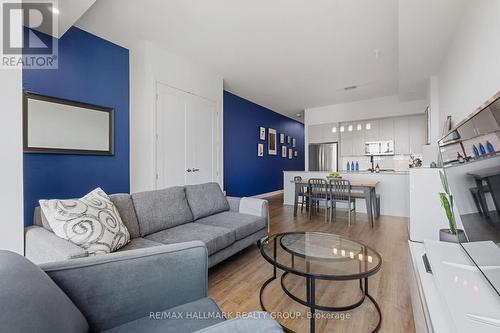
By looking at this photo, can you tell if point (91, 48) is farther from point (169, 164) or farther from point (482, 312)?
point (482, 312)

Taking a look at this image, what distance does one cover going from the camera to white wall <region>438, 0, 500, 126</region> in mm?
1591

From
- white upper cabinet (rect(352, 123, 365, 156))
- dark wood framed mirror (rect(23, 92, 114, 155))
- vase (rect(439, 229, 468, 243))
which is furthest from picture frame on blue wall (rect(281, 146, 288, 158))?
vase (rect(439, 229, 468, 243))

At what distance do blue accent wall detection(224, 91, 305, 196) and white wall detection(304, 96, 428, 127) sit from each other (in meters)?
1.36

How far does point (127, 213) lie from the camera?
2.00 metres

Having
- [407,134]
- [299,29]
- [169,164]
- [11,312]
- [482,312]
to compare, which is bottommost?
[482,312]

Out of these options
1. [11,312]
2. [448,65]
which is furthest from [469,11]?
[11,312]

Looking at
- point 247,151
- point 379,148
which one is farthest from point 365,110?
point 247,151

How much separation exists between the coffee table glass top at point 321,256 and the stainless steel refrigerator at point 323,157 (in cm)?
499

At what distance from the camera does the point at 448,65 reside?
302cm

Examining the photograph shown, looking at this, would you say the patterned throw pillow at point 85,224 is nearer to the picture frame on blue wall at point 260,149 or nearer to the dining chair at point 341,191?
the dining chair at point 341,191

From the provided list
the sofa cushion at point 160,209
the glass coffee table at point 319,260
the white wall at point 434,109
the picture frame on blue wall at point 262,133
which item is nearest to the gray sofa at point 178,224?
the sofa cushion at point 160,209

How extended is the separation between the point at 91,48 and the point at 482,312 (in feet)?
13.6

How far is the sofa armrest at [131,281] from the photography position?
911 millimetres

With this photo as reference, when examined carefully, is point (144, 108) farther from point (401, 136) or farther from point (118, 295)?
point (401, 136)
